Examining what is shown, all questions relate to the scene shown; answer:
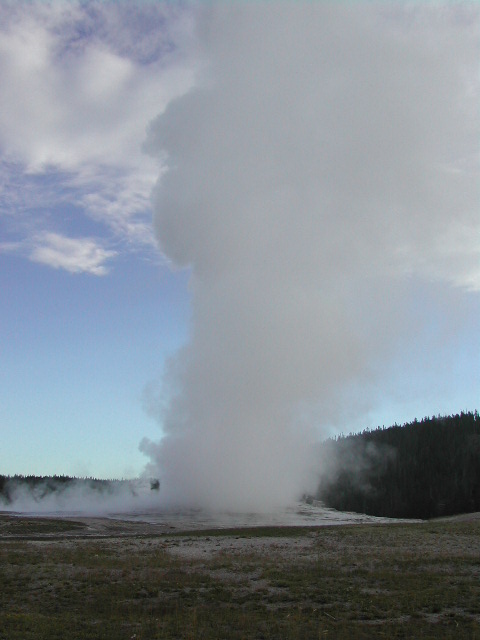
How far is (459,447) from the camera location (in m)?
128

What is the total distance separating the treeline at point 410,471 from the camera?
356 ft

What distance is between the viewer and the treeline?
10850cm

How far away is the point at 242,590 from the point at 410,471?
111 metres

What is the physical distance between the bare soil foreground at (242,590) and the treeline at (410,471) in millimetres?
74396

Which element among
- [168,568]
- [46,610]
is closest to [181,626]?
[46,610]

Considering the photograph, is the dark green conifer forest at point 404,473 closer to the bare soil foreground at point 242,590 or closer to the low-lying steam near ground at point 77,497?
the low-lying steam near ground at point 77,497

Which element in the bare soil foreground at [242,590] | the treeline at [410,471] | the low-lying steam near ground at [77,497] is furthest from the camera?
the treeline at [410,471]

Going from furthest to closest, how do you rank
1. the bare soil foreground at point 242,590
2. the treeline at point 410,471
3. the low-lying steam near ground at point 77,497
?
the treeline at point 410,471
the low-lying steam near ground at point 77,497
the bare soil foreground at point 242,590

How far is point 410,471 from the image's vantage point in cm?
12575

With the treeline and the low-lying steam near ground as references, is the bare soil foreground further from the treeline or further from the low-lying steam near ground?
the treeline

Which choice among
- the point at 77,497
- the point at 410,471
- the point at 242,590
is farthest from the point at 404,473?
the point at 242,590

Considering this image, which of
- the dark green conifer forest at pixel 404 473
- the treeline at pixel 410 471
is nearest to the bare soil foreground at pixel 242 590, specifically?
the dark green conifer forest at pixel 404 473

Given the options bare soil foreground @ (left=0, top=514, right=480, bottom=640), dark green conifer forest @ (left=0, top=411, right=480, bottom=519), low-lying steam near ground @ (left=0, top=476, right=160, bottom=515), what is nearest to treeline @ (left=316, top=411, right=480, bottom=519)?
dark green conifer forest @ (left=0, top=411, right=480, bottom=519)

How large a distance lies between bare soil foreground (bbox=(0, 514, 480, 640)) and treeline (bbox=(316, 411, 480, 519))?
74.4 meters
